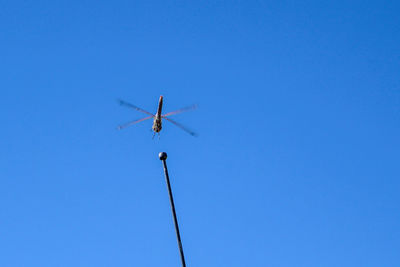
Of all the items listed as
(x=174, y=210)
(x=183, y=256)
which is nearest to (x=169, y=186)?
(x=174, y=210)

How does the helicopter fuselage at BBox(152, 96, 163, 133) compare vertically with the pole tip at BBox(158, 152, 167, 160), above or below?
above

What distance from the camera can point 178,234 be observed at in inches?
719

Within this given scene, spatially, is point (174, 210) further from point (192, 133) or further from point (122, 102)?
point (122, 102)

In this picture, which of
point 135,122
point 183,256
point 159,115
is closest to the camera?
point 183,256

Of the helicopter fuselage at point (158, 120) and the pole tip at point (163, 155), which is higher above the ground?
the helicopter fuselage at point (158, 120)

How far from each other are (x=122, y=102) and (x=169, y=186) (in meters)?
3.66

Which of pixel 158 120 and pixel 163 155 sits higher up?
pixel 158 120

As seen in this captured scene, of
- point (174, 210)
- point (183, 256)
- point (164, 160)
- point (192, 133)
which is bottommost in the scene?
point (183, 256)

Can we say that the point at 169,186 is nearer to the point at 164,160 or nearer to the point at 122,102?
the point at 164,160

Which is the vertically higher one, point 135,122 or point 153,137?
point 135,122

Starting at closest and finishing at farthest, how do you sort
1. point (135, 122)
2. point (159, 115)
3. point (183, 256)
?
1. point (183, 256)
2. point (159, 115)
3. point (135, 122)

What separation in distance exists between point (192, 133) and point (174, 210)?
2.94 meters

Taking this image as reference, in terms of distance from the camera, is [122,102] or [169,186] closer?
[169,186]

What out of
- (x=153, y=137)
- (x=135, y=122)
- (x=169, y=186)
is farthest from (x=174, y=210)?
(x=135, y=122)
